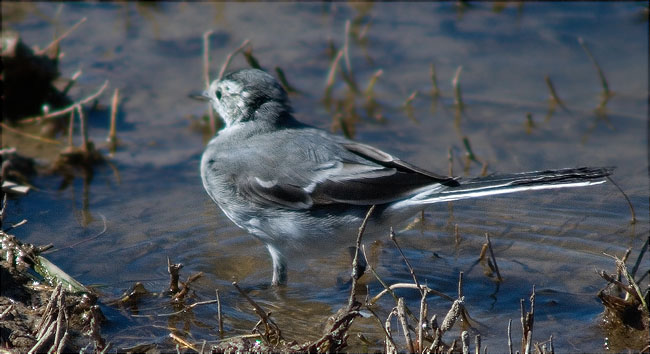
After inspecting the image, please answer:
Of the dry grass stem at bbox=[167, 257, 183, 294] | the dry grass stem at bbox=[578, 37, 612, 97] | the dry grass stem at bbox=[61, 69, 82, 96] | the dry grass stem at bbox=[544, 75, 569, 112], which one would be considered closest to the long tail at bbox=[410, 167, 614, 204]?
the dry grass stem at bbox=[167, 257, 183, 294]

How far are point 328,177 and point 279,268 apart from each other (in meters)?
0.80

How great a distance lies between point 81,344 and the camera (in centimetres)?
452

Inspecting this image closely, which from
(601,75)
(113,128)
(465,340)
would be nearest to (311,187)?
(465,340)

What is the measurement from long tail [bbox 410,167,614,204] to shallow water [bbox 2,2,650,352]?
0.78 m

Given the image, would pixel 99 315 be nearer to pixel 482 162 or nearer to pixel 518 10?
pixel 482 162

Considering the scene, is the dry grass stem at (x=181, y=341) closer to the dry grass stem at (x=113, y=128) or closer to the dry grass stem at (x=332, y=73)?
the dry grass stem at (x=113, y=128)

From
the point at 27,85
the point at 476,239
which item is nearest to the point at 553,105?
the point at 476,239

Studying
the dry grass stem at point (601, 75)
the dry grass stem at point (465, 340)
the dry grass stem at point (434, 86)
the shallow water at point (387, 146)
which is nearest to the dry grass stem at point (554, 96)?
the shallow water at point (387, 146)

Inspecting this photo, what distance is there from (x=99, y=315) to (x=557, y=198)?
394 centimetres

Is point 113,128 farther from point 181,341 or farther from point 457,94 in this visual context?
point 181,341

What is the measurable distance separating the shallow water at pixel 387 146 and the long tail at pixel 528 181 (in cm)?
78

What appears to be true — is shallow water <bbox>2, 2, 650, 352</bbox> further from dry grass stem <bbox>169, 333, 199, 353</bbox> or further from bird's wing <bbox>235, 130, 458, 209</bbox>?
bird's wing <bbox>235, 130, 458, 209</bbox>

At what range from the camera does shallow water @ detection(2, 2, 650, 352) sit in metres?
5.42

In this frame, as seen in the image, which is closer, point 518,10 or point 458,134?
point 458,134
